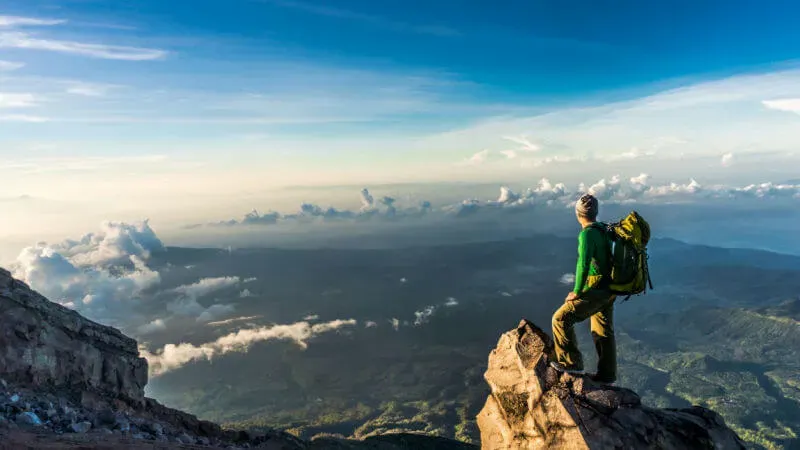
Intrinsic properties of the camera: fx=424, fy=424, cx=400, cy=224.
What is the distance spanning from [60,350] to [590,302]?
32725 millimetres

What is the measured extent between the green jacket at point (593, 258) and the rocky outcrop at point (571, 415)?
3.42 meters

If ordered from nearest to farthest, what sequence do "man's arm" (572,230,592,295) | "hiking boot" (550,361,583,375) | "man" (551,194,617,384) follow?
1. "man's arm" (572,230,592,295)
2. "man" (551,194,617,384)
3. "hiking boot" (550,361,583,375)

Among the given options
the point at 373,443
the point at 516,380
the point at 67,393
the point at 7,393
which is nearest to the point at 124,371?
the point at 67,393

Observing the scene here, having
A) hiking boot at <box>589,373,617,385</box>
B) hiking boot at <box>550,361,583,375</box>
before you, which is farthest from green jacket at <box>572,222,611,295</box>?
hiking boot at <box>589,373,617,385</box>

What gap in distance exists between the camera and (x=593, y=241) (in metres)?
13.4

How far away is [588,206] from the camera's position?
13.9m

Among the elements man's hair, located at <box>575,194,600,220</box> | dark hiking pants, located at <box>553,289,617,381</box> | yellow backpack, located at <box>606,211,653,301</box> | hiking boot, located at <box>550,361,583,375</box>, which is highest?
man's hair, located at <box>575,194,600,220</box>

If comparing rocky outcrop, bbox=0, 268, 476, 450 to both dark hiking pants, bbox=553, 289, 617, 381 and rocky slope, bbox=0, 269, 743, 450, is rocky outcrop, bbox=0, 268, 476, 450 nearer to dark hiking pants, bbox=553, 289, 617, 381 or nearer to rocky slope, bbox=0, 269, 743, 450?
rocky slope, bbox=0, 269, 743, 450

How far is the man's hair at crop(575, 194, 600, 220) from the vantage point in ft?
45.7

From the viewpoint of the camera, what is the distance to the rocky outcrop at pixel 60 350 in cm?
2519

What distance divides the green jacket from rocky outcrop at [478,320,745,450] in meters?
3.42

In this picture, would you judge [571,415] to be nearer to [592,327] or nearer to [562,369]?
[562,369]

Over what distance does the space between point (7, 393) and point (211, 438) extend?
12.0 meters

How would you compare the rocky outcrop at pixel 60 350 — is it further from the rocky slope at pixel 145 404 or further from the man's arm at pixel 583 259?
the man's arm at pixel 583 259
